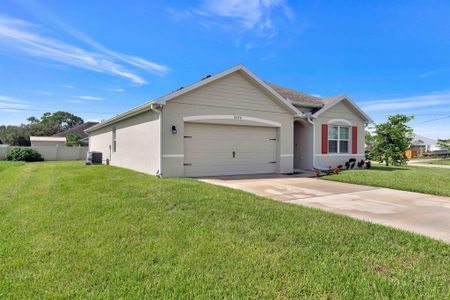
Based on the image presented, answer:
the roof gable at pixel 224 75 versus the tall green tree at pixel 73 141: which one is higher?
the roof gable at pixel 224 75

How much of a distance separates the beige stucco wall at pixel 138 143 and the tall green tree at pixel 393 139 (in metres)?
14.7

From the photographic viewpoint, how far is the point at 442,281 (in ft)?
8.79

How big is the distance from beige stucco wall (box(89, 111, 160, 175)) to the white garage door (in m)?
1.22

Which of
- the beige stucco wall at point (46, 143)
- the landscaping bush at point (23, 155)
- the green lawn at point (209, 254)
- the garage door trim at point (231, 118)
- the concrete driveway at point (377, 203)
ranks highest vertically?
the garage door trim at point (231, 118)

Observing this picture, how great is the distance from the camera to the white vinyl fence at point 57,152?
77.6ft

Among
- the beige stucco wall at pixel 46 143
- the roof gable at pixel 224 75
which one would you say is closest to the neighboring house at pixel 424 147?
the roof gable at pixel 224 75

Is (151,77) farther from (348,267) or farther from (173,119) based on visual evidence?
(348,267)

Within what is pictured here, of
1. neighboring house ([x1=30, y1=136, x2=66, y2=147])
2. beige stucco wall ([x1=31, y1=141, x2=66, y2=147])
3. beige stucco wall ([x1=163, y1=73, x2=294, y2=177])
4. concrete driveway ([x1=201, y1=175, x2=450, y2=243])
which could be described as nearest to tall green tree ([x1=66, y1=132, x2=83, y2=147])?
beige stucco wall ([x1=31, y1=141, x2=66, y2=147])

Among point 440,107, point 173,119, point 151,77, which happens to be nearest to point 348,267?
point 173,119

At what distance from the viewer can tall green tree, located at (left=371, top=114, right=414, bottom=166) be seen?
54.6ft

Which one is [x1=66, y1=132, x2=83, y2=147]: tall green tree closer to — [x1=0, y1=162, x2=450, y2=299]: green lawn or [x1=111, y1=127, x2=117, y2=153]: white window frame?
[x1=111, y1=127, x2=117, y2=153]: white window frame

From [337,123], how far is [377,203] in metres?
9.40

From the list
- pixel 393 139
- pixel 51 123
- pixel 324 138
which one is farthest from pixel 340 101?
pixel 51 123

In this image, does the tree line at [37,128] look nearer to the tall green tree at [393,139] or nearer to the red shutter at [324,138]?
the red shutter at [324,138]
